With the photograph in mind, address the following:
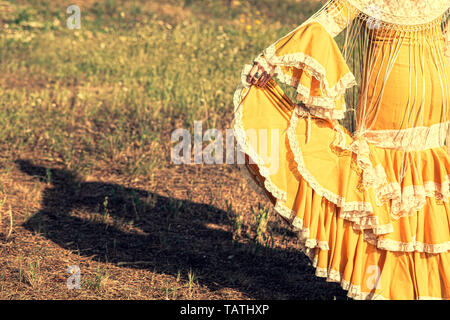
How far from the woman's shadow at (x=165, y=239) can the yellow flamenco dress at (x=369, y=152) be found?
72 centimetres

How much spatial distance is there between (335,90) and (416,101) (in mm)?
433

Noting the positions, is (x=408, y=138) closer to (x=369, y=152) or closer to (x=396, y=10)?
(x=369, y=152)

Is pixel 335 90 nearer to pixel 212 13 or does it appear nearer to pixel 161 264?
pixel 161 264

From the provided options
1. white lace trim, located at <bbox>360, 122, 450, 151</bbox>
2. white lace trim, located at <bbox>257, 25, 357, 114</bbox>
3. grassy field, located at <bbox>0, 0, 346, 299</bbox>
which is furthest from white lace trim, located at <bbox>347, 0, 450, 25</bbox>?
grassy field, located at <bbox>0, 0, 346, 299</bbox>

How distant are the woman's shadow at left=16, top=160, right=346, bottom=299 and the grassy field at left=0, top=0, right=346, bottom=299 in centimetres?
1

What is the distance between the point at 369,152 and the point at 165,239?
1626 millimetres

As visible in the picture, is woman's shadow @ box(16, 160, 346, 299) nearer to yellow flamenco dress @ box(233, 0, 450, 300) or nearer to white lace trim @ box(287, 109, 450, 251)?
yellow flamenco dress @ box(233, 0, 450, 300)

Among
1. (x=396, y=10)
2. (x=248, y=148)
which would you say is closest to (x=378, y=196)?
(x=248, y=148)

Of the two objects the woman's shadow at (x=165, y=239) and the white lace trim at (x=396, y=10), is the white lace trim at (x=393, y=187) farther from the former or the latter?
the woman's shadow at (x=165, y=239)

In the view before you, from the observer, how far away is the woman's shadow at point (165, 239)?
3670mm

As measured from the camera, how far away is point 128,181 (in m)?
4.85

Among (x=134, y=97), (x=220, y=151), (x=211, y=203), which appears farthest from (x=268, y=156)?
(x=134, y=97)

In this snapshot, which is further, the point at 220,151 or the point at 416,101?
the point at 220,151

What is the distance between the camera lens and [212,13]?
403 inches
